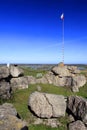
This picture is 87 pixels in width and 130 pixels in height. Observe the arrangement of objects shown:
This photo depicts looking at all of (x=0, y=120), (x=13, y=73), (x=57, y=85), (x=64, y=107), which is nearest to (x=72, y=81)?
(x=57, y=85)

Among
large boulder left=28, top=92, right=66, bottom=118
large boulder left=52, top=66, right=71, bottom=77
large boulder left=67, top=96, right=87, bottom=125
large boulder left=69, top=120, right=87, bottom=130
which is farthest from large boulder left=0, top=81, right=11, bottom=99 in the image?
large boulder left=52, top=66, right=71, bottom=77

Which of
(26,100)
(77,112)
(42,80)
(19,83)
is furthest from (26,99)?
(42,80)

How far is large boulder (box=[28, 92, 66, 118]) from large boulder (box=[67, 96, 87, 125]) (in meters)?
0.88

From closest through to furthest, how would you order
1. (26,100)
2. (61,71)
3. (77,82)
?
(26,100) < (77,82) < (61,71)

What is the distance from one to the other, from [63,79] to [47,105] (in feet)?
56.7

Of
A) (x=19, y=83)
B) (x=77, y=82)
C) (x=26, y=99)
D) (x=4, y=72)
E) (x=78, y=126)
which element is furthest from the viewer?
(x=77, y=82)

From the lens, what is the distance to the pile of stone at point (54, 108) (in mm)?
28422

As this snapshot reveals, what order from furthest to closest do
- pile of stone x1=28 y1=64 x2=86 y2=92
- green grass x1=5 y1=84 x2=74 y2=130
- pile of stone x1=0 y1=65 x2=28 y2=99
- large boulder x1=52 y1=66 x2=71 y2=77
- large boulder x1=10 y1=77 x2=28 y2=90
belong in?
large boulder x1=52 y1=66 x2=71 y2=77
pile of stone x1=28 y1=64 x2=86 y2=92
large boulder x1=10 y1=77 x2=28 y2=90
pile of stone x1=0 y1=65 x2=28 y2=99
green grass x1=5 y1=84 x2=74 y2=130

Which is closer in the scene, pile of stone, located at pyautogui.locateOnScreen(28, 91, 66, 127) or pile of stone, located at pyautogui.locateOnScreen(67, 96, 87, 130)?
pile of stone, located at pyautogui.locateOnScreen(67, 96, 87, 130)

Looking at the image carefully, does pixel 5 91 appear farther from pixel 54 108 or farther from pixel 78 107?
pixel 78 107

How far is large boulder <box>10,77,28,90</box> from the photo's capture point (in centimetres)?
4008

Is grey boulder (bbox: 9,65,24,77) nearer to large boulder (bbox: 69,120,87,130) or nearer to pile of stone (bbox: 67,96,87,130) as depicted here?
pile of stone (bbox: 67,96,87,130)

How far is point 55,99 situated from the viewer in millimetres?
31047

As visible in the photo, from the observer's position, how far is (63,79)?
46.9 meters
